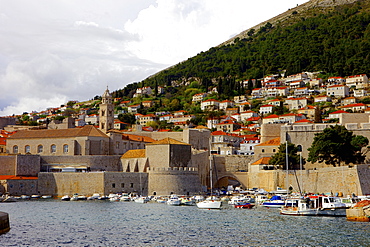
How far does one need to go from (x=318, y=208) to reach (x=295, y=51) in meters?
100.0

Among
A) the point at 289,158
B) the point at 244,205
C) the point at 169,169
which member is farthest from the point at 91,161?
the point at 289,158

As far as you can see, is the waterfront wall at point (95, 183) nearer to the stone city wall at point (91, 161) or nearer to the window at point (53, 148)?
the stone city wall at point (91, 161)

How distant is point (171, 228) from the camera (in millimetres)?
27500

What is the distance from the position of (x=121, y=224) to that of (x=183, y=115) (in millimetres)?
76410

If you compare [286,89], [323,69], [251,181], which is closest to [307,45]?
[323,69]

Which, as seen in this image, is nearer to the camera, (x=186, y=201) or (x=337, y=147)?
(x=186, y=201)

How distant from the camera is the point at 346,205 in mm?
32656

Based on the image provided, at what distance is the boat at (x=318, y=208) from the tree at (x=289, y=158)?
516 inches

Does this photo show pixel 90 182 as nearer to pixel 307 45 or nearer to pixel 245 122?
pixel 245 122

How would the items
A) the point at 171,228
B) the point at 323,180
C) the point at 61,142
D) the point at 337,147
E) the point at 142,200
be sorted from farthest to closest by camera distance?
the point at 61,142, the point at 337,147, the point at 142,200, the point at 323,180, the point at 171,228

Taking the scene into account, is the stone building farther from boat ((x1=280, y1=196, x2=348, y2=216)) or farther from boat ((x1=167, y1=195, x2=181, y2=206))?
boat ((x1=280, y1=196, x2=348, y2=216))

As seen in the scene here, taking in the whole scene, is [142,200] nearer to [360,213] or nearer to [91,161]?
[91,161]

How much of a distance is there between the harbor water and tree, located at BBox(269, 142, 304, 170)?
1064cm

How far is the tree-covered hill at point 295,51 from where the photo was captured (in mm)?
115875
